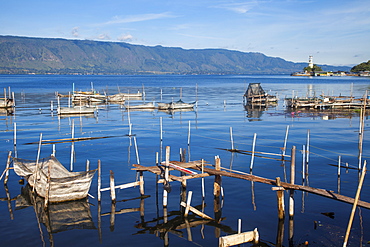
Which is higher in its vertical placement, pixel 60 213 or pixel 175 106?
pixel 175 106

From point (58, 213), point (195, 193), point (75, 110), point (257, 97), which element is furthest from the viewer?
point (257, 97)

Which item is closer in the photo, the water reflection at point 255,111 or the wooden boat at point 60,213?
the wooden boat at point 60,213

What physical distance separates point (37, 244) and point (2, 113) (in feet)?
175

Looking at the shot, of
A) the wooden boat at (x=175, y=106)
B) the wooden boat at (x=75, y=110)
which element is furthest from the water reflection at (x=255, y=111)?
the wooden boat at (x=75, y=110)

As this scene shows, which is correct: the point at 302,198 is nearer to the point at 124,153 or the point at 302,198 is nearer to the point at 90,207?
the point at 90,207

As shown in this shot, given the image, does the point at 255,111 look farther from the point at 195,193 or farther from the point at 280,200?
the point at 280,200

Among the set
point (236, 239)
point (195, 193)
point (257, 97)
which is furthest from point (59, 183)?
point (257, 97)

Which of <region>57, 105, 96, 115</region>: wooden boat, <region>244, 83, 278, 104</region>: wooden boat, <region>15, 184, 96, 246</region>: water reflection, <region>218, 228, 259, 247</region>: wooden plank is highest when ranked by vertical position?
<region>244, 83, 278, 104</region>: wooden boat

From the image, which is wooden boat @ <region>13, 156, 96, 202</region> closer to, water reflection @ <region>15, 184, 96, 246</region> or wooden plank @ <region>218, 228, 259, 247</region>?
water reflection @ <region>15, 184, 96, 246</region>

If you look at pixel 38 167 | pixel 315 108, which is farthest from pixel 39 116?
pixel 315 108

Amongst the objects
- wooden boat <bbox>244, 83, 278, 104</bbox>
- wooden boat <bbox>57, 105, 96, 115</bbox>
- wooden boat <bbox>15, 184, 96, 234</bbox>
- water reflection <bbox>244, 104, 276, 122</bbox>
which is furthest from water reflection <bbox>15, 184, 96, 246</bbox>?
wooden boat <bbox>244, 83, 278, 104</bbox>

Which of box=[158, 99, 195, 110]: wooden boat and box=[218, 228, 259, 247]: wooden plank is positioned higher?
box=[158, 99, 195, 110]: wooden boat

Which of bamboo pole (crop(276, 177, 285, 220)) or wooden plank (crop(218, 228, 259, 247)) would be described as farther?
bamboo pole (crop(276, 177, 285, 220))

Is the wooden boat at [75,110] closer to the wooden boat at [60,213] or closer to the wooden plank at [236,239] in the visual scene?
the wooden boat at [60,213]
